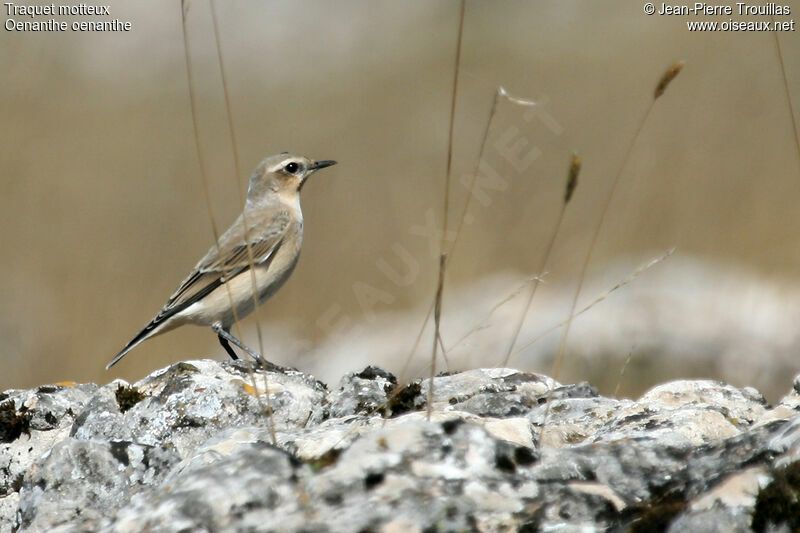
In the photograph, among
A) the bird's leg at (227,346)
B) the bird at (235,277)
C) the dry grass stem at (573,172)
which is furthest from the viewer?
the bird's leg at (227,346)

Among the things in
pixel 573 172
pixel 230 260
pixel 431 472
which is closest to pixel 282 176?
pixel 230 260

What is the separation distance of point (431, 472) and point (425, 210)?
1025cm

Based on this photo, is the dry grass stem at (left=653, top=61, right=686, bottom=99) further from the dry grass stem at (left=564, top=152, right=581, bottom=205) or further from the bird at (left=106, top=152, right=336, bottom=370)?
the bird at (left=106, top=152, right=336, bottom=370)

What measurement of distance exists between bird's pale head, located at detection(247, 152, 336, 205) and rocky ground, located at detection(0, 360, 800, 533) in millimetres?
4712

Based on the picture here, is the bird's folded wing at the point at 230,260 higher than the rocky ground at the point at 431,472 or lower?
higher

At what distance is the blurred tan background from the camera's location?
10.4 meters

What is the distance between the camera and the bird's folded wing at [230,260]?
8250 mm

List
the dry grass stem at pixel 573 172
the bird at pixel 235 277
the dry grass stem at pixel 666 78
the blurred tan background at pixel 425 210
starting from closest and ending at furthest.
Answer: the dry grass stem at pixel 573 172
the dry grass stem at pixel 666 78
the bird at pixel 235 277
the blurred tan background at pixel 425 210

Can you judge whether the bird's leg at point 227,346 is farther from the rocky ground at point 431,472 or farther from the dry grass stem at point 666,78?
the dry grass stem at point 666,78

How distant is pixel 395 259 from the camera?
1295cm

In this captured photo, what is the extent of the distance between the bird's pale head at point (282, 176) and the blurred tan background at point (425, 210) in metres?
2.41

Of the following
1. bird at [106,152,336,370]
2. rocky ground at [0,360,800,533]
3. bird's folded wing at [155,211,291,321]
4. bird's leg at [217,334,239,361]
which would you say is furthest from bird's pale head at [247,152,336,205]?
rocky ground at [0,360,800,533]

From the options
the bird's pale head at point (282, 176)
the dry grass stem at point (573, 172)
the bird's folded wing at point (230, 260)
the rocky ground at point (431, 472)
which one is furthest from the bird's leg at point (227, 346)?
the dry grass stem at point (573, 172)

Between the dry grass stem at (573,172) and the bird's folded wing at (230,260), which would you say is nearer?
the dry grass stem at (573,172)
